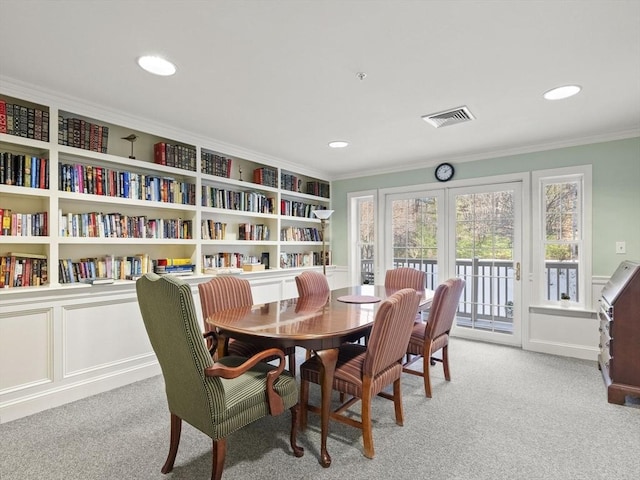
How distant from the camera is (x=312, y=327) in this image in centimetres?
206

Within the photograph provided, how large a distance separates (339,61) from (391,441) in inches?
92.6

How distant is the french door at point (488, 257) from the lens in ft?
13.6

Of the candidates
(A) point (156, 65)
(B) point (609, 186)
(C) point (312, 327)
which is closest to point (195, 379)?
(C) point (312, 327)

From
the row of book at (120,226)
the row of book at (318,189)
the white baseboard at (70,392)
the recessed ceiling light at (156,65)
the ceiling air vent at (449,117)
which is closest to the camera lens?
the recessed ceiling light at (156,65)

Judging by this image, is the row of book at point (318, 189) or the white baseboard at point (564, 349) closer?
the white baseboard at point (564, 349)

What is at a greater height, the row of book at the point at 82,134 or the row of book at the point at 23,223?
the row of book at the point at 82,134

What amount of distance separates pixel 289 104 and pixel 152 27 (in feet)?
3.86

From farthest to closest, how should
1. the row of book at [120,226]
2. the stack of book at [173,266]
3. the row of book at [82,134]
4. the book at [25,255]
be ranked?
the stack of book at [173,266] < the row of book at [120,226] < the row of book at [82,134] < the book at [25,255]

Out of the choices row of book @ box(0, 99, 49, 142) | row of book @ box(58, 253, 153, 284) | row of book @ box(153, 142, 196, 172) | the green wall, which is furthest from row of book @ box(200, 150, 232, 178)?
the green wall

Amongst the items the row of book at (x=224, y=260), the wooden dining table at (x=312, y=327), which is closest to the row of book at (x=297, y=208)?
the row of book at (x=224, y=260)

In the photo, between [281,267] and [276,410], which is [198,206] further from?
[276,410]

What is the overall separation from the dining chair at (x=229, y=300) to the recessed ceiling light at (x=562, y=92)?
2660 millimetres

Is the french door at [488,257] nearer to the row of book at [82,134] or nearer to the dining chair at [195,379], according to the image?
the dining chair at [195,379]

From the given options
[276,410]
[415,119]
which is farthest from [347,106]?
[276,410]
